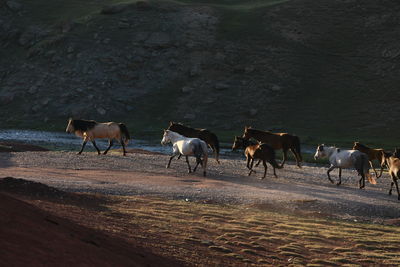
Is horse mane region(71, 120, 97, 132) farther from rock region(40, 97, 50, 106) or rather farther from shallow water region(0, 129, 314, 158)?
rock region(40, 97, 50, 106)

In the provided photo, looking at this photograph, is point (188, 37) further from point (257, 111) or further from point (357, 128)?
point (357, 128)

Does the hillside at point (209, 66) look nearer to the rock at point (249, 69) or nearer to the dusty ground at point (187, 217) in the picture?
the rock at point (249, 69)

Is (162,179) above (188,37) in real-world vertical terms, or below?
below

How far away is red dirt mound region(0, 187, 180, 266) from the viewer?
1056 cm

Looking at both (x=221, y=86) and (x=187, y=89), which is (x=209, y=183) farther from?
(x=187, y=89)

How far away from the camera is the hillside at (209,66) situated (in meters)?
66.7

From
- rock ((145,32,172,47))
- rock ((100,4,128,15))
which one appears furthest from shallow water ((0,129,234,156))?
rock ((100,4,128,15))

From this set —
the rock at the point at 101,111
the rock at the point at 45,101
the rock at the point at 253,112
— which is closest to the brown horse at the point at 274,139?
the rock at the point at 253,112

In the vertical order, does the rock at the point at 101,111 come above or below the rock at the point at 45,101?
below

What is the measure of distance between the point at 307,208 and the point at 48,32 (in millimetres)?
68353

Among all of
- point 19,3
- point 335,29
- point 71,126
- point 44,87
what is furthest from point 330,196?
point 19,3

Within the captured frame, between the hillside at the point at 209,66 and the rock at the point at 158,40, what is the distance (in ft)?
0.47

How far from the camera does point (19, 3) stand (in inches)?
3676

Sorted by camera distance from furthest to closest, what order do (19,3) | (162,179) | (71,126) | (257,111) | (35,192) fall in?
1. (19,3)
2. (257,111)
3. (71,126)
4. (162,179)
5. (35,192)
